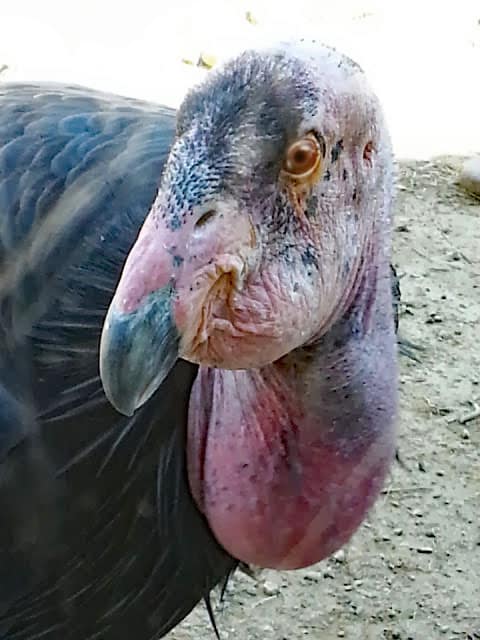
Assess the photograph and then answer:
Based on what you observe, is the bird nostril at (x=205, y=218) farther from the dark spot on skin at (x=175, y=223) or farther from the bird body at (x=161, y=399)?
the bird body at (x=161, y=399)

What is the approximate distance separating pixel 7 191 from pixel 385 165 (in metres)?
0.61

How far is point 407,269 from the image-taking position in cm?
411

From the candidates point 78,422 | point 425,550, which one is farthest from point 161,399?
point 425,550

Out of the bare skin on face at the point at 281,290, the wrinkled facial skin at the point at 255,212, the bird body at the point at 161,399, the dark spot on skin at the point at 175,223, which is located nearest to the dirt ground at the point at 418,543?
the bird body at the point at 161,399

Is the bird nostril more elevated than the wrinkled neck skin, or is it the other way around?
the bird nostril

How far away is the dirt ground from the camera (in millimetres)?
2955

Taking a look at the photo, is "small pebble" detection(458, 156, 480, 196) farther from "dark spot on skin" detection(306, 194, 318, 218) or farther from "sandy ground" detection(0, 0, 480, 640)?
"dark spot on skin" detection(306, 194, 318, 218)

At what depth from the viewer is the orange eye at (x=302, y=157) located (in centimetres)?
157

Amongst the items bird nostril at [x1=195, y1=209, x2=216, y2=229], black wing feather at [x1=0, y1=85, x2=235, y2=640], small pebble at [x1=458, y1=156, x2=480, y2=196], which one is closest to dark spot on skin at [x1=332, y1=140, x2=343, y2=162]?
bird nostril at [x1=195, y1=209, x2=216, y2=229]

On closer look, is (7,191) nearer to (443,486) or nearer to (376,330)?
(376,330)

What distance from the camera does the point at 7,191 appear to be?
2.05m

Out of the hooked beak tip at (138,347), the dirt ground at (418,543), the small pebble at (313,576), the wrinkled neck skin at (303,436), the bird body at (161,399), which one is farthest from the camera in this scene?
the small pebble at (313,576)

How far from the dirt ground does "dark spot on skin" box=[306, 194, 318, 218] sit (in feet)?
4.86

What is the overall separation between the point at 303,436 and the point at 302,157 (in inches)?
19.7
